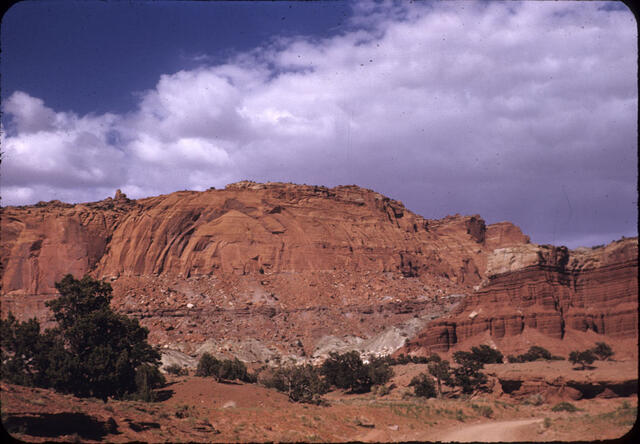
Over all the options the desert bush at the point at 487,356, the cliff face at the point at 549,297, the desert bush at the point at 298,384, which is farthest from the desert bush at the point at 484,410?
the desert bush at the point at 487,356

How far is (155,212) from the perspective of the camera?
3615 inches

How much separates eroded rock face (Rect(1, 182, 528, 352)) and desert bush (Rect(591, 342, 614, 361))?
166 ft

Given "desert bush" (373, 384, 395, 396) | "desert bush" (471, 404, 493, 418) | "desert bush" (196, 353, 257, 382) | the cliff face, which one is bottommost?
"desert bush" (373, 384, 395, 396)

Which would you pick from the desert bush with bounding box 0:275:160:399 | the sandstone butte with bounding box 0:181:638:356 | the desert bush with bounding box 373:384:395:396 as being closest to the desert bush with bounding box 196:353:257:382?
the desert bush with bounding box 373:384:395:396

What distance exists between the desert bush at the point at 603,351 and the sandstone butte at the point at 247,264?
27030 millimetres

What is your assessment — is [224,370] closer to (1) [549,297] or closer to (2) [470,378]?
(2) [470,378]

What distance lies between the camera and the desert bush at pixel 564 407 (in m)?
19.0

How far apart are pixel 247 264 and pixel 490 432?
73.9m

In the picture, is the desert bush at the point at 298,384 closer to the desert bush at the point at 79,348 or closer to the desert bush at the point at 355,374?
the desert bush at the point at 355,374

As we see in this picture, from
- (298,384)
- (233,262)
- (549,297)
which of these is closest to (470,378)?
(298,384)

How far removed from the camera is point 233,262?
289 feet

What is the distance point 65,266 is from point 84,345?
66.5m

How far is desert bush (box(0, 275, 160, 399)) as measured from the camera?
955 inches

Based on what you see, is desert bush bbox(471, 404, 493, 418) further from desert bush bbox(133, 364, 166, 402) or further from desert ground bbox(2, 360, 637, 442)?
desert bush bbox(133, 364, 166, 402)
